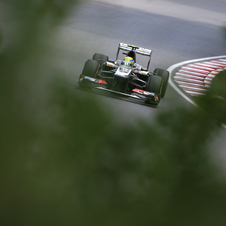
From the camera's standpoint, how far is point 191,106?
3.29ft

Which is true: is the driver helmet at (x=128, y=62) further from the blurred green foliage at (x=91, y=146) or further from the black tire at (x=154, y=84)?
the blurred green foliage at (x=91, y=146)

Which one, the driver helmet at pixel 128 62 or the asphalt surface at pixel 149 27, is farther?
the driver helmet at pixel 128 62

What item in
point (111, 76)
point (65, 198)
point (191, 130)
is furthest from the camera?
point (111, 76)

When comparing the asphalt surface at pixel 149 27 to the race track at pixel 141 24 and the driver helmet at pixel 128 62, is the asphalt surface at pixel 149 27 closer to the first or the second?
the race track at pixel 141 24

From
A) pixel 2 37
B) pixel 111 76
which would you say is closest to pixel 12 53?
pixel 2 37

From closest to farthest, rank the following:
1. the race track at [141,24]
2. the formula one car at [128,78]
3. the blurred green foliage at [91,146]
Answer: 1. the blurred green foliage at [91,146]
2. the race track at [141,24]
3. the formula one car at [128,78]

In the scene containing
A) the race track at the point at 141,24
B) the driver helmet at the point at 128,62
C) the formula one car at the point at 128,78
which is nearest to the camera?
the race track at the point at 141,24

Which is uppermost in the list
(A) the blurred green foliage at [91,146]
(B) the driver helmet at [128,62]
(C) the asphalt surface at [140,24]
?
(B) the driver helmet at [128,62]

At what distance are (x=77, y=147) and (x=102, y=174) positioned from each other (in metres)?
0.14

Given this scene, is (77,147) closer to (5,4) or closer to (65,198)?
(65,198)

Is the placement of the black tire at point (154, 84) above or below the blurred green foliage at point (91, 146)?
above

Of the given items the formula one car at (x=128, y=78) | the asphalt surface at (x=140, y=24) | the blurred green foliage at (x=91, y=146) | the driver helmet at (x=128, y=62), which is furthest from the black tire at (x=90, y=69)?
the blurred green foliage at (x=91, y=146)

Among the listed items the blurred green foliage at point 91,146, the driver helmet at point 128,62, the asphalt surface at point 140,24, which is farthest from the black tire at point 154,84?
the blurred green foliage at point 91,146

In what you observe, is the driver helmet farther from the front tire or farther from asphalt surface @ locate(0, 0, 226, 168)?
asphalt surface @ locate(0, 0, 226, 168)
